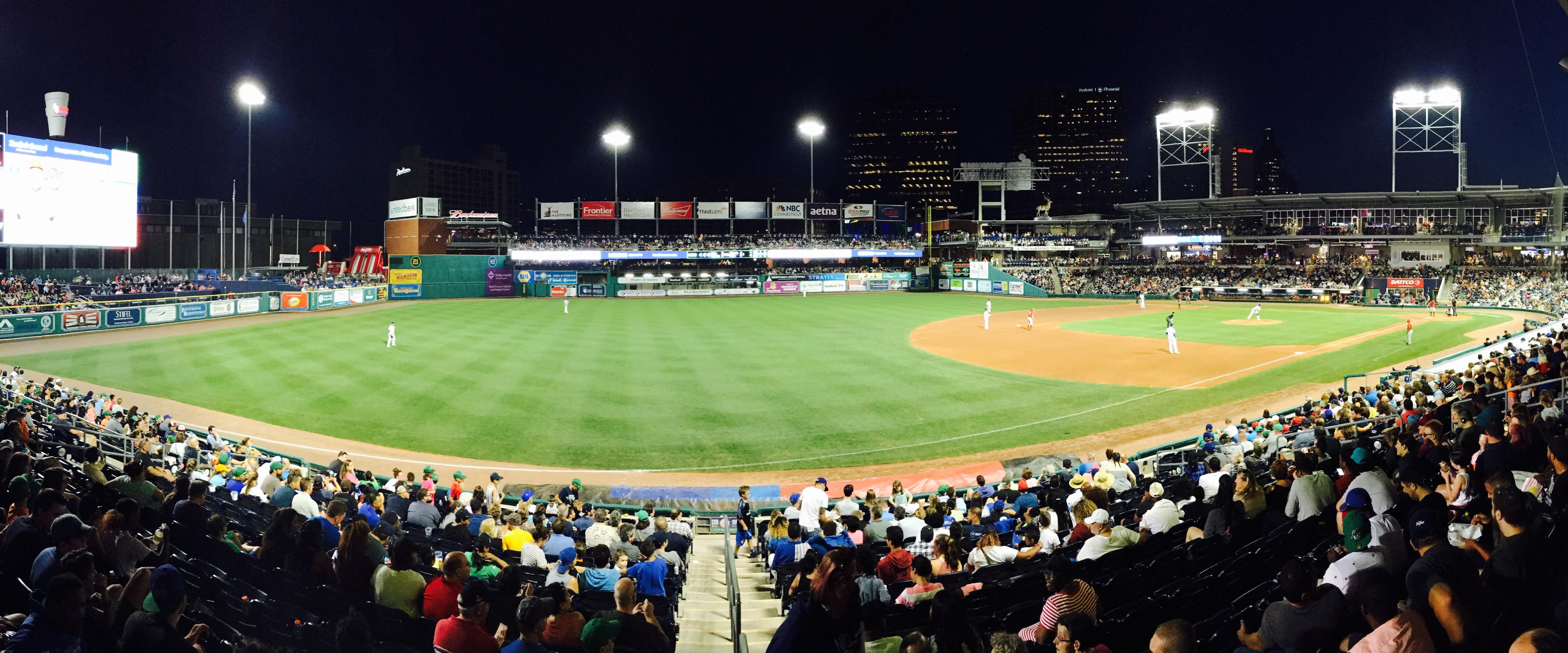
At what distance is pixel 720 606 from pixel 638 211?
85208mm

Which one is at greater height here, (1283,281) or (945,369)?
(1283,281)

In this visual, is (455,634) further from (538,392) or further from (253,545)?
(538,392)

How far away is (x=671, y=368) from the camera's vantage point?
28.3m

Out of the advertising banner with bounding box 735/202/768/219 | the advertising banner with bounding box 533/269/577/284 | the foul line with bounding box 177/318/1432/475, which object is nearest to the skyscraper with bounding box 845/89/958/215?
the advertising banner with bounding box 735/202/768/219

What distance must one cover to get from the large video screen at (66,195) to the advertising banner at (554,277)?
119 feet

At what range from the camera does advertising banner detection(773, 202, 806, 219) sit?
91.5 m

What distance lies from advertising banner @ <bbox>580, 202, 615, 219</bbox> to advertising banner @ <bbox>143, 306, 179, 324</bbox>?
49028 millimetres

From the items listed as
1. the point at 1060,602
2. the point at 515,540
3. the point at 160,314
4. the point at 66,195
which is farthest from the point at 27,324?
the point at 1060,602

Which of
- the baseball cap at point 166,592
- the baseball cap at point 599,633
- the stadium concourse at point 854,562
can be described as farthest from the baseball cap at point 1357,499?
the baseball cap at point 166,592

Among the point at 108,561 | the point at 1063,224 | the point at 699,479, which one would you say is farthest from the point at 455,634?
the point at 1063,224

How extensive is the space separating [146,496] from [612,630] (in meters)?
5.25

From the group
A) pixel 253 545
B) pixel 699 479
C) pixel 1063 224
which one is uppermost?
pixel 1063 224

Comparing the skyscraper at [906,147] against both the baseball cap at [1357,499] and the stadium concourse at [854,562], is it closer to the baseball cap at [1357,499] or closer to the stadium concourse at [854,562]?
the stadium concourse at [854,562]

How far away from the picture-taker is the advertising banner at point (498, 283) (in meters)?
74.6
